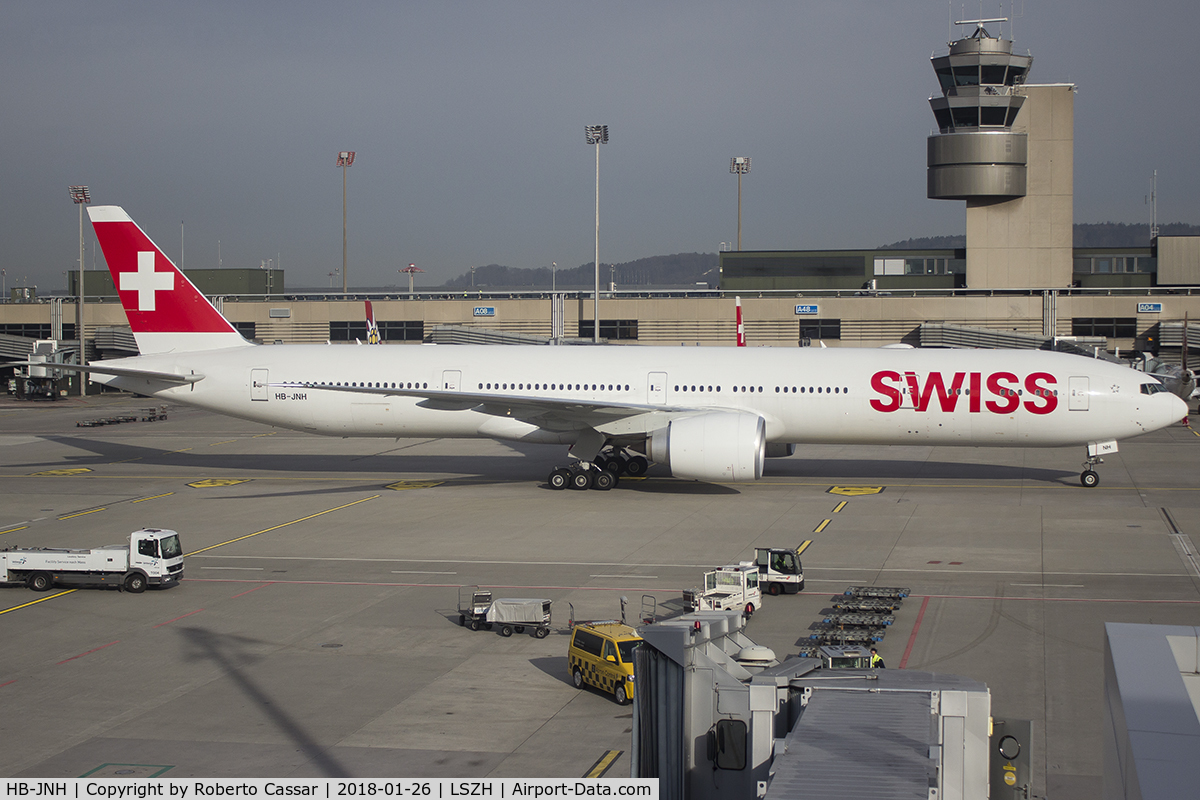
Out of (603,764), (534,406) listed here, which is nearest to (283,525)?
(534,406)

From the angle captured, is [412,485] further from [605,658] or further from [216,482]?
[605,658]

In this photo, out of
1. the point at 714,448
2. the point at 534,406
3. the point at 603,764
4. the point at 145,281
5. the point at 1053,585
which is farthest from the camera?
the point at 145,281

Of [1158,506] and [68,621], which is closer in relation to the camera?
[68,621]

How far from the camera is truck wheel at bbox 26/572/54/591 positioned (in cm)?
2197

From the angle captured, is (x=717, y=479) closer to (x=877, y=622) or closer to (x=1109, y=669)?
(x=877, y=622)

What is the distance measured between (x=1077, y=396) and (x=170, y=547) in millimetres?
26430

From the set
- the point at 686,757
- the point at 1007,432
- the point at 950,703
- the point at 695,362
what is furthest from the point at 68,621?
the point at 1007,432

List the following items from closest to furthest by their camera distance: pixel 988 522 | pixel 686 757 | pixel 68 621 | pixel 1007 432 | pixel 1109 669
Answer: pixel 1109 669 → pixel 686 757 → pixel 68 621 → pixel 988 522 → pixel 1007 432

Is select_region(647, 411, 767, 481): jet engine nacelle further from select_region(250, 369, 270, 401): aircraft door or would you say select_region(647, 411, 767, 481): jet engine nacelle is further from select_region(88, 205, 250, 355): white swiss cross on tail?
select_region(88, 205, 250, 355): white swiss cross on tail

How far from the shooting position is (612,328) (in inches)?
2931

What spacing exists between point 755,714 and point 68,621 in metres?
17.2

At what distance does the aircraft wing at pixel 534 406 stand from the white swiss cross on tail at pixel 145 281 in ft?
24.0

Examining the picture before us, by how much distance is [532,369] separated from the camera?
35.1 metres

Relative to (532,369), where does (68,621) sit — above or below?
below
